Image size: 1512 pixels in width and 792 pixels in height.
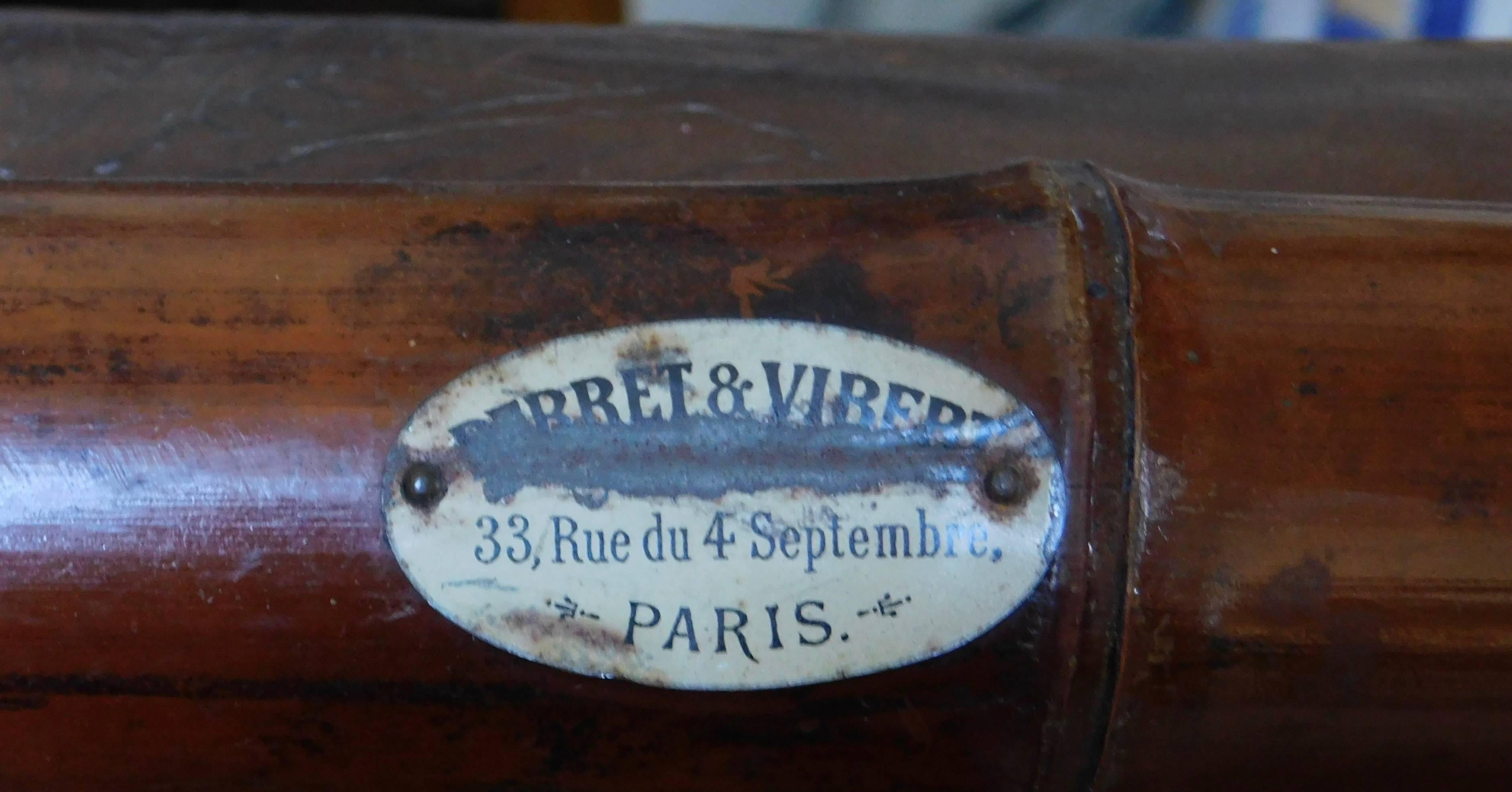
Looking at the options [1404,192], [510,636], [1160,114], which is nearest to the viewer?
[510,636]

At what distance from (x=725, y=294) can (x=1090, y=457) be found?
0.74 ft

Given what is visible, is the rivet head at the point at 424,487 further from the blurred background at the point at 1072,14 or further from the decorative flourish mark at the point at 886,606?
the blurred background at the point at 1072,14

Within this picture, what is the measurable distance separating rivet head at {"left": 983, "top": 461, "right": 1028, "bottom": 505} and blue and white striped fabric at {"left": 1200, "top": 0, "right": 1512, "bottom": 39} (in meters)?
1.42

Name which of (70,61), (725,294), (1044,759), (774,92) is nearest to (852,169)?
(774,92)

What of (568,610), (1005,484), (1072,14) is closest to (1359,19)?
(1072,14)

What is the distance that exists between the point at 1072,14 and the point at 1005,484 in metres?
1.61

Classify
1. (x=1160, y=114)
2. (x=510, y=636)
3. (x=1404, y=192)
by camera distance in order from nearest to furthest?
1. (x=510, y=636)
2. (x=1404, y=192)
3. (x=1160, y=114)

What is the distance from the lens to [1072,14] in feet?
6.74

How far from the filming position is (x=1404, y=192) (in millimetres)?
1103

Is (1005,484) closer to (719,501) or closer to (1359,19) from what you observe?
(719,501)

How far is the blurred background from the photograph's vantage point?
194 centimetres

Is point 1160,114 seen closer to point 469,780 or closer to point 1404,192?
point 1404,192

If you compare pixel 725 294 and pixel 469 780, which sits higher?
pixel 725 294

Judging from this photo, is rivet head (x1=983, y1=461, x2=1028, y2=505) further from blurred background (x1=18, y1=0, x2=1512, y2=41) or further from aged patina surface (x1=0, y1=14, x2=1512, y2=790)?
blurred background (x1=18, y1=0, x2=1512, y2=41)
